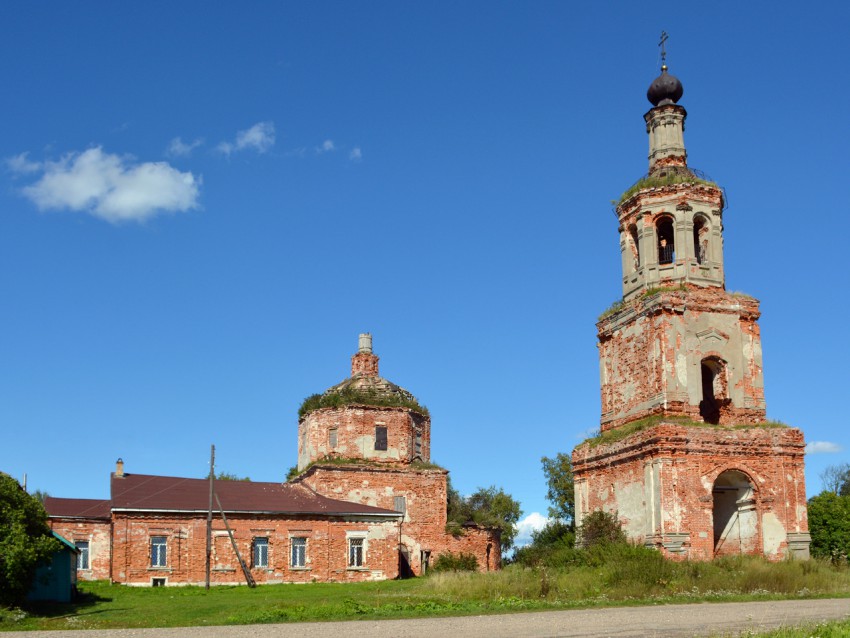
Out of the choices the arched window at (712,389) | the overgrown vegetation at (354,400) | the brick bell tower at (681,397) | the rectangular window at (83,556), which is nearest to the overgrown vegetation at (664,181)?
the brick bell tower at (681,397)

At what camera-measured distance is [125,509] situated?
34344 millimetres

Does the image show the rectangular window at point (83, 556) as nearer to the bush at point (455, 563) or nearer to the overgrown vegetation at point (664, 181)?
the bush at point (455, 563)

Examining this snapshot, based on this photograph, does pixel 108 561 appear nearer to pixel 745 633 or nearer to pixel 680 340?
pixel 680 340

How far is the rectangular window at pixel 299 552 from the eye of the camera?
120 feet

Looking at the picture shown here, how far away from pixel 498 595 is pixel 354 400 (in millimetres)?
21686

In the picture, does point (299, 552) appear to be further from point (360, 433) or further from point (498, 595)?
point (498, 595)

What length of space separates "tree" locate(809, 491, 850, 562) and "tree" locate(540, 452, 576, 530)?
11.6 m

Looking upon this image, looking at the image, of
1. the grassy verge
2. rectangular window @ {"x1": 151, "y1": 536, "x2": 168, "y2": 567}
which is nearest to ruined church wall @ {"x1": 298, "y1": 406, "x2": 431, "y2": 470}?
rectangular window @ {"x1": 151, "y1": 536, "x2": 168, "y2": 567}

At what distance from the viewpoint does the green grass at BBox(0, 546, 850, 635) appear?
1905cm

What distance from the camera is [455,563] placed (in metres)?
40.6

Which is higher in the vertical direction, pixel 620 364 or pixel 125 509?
pixel 620 364

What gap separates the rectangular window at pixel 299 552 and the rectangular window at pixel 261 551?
97 centimetres

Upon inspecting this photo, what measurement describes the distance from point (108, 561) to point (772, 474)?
23916 mm

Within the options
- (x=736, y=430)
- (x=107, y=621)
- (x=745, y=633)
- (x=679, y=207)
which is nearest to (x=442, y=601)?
(x=107, y=621)
